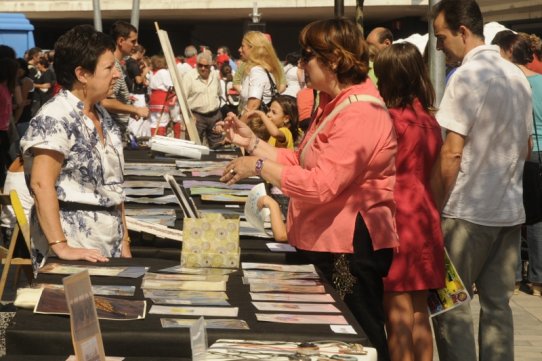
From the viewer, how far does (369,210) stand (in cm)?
466

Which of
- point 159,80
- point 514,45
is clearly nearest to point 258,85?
point 514,45

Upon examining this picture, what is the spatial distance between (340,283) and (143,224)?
138cm

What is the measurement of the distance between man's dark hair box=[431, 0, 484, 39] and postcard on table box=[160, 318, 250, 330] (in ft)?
6.96

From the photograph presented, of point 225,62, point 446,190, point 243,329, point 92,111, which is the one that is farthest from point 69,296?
point 225,62

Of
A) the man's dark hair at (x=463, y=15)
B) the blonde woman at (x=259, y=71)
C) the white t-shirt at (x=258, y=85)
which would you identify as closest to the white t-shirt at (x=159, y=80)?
the blonde woman at (x=259, y=71)

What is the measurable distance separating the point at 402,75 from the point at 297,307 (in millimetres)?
1645

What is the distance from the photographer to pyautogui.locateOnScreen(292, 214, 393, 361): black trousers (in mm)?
4684

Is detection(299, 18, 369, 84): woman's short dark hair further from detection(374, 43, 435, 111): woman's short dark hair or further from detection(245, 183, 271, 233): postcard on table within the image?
detection(245, 183, 271, 233): postcard on table

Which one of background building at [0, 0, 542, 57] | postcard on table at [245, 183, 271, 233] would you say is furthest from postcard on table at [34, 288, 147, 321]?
background building at [0, 0, 542, 57]

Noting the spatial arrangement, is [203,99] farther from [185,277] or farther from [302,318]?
[302,318]

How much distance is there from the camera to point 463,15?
17.8ft

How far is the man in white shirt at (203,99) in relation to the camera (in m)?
15.7

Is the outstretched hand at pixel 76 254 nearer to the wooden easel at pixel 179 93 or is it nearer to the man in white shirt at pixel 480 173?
the man in white shirt at pixel 480 173

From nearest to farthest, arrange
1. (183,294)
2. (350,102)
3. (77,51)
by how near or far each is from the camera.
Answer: (183,294), (350,102), (77,51)
